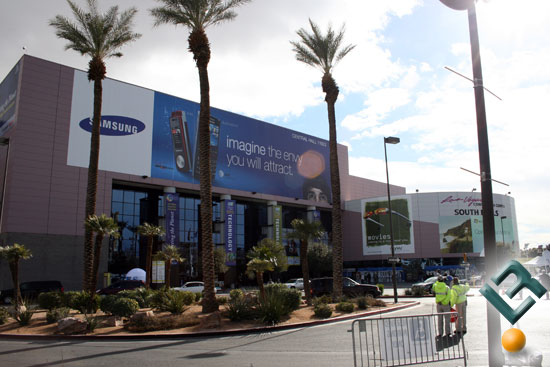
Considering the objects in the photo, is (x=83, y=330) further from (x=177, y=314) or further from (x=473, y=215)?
(x=473, y=215)

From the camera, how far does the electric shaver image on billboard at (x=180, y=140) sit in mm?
52156

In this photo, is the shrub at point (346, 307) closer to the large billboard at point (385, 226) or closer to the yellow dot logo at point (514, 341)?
the yellow dot logo at point (514, 341)

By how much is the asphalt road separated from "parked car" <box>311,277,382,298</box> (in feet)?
38.3

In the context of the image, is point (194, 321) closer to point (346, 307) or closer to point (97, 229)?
point (97, 229)

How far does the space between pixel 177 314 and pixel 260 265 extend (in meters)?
3.80

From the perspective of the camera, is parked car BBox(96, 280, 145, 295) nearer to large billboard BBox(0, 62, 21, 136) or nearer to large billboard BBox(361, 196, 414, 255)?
large billboard BBox(0, 62, 21, 136)

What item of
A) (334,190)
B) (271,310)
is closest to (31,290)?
(334,190)

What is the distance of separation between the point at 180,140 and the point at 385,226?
111 ft

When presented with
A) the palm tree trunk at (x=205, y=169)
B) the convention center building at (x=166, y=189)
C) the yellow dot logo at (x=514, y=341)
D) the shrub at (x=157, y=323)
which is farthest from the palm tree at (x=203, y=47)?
the convention center building at (x=166, y=189)

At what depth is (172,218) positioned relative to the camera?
5147 centimetres

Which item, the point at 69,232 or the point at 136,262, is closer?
the point at 69,232

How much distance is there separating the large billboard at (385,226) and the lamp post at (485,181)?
59.7m

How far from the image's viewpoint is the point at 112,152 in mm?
47406

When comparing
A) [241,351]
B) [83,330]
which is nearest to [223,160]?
[83,330]
